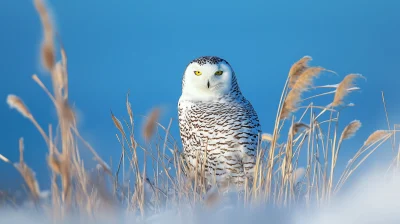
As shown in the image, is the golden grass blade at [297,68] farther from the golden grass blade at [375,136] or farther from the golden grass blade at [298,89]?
the golden grass blade at [375,136]

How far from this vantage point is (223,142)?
3377mm

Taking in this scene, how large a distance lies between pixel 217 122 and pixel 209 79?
0.30 m

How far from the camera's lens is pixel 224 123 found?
341 cm

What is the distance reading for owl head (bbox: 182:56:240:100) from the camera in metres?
3.50

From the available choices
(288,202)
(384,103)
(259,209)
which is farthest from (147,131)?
(384,103)

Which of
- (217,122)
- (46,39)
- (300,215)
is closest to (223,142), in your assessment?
(217,122)

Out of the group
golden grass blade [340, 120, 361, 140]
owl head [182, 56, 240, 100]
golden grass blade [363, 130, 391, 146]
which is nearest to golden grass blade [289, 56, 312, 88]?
golden grass blade [340, 120, 361, 140]

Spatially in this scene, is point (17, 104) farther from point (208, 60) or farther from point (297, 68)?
point (208, 60)

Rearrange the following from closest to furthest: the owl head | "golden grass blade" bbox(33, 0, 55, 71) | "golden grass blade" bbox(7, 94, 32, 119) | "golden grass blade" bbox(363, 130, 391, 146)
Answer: "golden grass blade" bbox(33, 0, 55, 71), "golden grass blade" bbox(7, 94, 32, 119), "golden grass blade" bbox(363, 130, 391, 146), the owl head

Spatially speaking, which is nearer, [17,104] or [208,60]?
[17,104]

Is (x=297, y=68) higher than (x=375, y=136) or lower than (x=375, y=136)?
higher

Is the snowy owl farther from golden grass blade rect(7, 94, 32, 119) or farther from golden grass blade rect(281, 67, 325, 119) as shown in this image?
golden grass blade rect(7, 94, 32, 119)

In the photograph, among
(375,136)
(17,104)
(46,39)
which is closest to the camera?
(46,39)

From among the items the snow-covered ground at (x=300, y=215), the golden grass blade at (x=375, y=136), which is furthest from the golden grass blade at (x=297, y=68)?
the snow-covered ground at (x=300, y=215)
